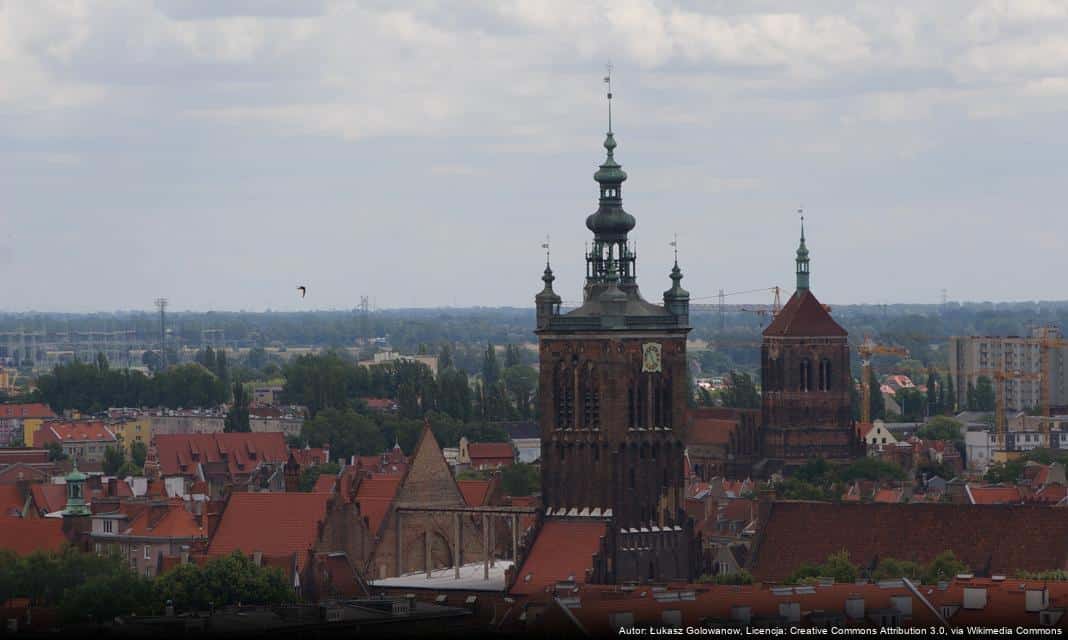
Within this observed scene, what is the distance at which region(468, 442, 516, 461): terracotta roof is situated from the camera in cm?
18612

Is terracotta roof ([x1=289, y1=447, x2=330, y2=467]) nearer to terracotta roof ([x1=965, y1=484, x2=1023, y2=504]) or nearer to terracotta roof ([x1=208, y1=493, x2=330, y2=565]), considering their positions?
terracotta roof ([x1=965, y1=484, x2=1023, y2=504])

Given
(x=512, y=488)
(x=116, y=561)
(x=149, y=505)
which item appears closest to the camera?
(x=116, y=561)

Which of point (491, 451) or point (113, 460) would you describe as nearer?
point (113, 460)

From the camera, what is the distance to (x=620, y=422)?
311 feet

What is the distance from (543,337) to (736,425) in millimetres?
85952

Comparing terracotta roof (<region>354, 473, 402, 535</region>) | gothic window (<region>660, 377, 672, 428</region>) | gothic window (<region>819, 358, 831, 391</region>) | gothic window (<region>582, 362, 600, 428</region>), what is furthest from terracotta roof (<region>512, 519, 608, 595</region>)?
gothic window (<region>819, 358, 831, 391</region>)

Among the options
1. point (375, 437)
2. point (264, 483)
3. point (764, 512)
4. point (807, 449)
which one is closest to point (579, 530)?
point (764, 512)

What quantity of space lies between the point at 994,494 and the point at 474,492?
34.5 metres

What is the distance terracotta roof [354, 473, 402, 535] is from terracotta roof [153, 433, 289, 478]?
75140 millimetres

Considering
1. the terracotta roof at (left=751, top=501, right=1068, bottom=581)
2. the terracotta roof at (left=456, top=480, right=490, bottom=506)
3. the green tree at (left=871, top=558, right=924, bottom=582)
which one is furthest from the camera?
the terracotta roof at (left=456, top=480, right=490, bottom=506)

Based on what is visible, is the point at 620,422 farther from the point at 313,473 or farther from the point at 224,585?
the point at 313,473

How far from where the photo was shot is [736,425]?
182 meters

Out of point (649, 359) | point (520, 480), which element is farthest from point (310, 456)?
point (649, 359)

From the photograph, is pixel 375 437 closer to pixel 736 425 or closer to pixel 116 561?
pixel 736 425
